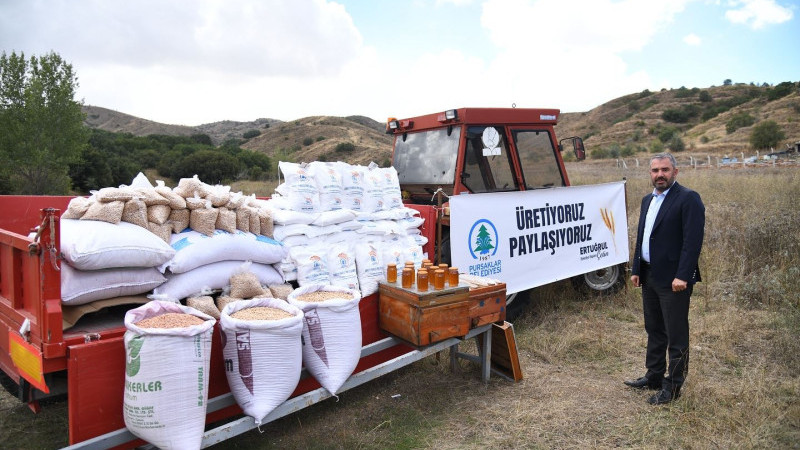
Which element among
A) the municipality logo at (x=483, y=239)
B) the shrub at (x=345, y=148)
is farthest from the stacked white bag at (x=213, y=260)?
the shrub at (x=345, y=148)

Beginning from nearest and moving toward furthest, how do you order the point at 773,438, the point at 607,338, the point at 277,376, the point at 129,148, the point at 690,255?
the point at 277,376 < the point at 773,438 < the point at 690,255 < the point at 607,338 < the point at 129,148

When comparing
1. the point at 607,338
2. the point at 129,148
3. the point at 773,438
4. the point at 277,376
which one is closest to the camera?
the point at 277,376

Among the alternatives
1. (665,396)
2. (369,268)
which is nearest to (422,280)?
(369,268)

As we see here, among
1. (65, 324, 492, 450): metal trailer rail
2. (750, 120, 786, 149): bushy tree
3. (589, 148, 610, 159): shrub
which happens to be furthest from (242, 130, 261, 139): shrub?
(65, 324, 492, 450): metal trailer rail

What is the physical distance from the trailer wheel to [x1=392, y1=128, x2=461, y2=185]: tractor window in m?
2.40

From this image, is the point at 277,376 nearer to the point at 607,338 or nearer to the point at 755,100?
the point at 607,338

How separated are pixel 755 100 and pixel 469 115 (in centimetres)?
5769

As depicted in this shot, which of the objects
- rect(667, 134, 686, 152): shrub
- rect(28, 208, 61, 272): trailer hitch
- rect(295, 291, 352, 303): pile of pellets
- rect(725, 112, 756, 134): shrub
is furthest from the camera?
rect(725, 112, 756, 134): shrub

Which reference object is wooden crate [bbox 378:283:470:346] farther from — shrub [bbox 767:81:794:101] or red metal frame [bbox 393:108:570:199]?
shrub [bbox 767:81:794:101]

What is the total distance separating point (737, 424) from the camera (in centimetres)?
336

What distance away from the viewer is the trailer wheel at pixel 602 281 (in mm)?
6504

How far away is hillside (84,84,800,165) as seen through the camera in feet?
126

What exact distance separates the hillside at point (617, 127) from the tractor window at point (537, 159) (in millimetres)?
25955

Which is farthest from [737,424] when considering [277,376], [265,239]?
[265,239]
